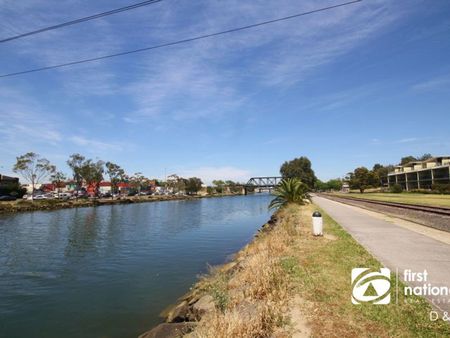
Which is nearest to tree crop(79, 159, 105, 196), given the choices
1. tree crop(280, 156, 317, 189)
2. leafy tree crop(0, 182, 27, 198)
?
leafy tree crop(0, 182, 27, 198)

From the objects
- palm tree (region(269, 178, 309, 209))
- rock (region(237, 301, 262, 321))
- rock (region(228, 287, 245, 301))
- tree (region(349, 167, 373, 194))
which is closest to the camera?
rock (region(237, 301, 262, 321))

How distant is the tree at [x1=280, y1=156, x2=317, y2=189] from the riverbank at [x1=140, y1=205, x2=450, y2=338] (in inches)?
3996

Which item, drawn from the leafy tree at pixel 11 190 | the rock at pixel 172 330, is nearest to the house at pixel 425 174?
the rock at pixel 172 330

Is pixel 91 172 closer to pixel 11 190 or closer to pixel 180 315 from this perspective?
pixel 11 190

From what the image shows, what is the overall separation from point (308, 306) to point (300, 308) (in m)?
0.16

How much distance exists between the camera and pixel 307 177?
359ft

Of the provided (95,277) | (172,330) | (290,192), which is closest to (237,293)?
(172,330)

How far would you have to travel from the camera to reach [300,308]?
19.6ft

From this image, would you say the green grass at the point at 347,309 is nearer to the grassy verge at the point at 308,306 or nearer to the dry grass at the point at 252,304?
the grassy verge at the point at 308,306

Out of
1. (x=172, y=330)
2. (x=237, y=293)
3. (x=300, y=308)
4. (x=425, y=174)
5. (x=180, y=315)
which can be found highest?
(x=425, y=174)

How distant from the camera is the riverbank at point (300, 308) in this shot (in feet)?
16.5

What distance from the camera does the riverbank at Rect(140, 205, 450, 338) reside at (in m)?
5.02

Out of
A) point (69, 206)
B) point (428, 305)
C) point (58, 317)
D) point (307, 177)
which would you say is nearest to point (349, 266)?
point (428, 305)

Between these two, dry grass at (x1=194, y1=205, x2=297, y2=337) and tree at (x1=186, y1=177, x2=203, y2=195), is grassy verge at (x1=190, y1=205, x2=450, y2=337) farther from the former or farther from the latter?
tree at (x1=186, y1=177, x2=203, y2=195)
